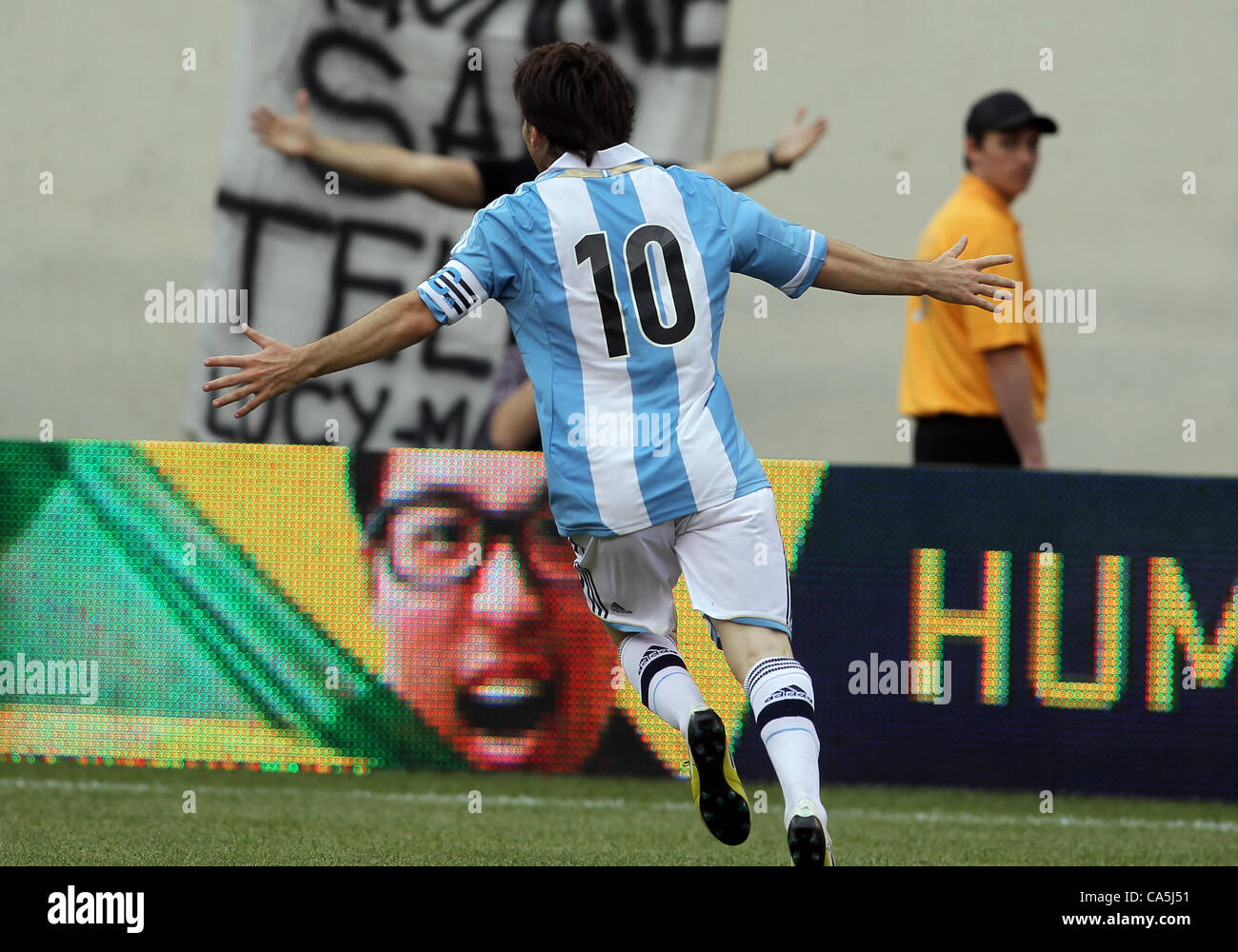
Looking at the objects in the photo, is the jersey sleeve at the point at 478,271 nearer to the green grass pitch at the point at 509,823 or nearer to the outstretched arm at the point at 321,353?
the outstretched arm at the point at 321,353

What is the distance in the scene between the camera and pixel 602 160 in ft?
12.9

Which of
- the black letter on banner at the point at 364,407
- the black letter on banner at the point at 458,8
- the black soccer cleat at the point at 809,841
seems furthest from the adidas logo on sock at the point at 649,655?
the black letter on banner at the point at 458,8

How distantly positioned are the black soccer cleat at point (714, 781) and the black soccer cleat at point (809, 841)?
0.24 m

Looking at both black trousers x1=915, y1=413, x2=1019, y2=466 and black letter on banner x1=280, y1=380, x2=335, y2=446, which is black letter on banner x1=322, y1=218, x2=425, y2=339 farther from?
black trousers x1=915, y1=413, x2=1019, y2=466

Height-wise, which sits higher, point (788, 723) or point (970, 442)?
point (970, 442)

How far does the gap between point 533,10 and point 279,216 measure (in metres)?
1.91

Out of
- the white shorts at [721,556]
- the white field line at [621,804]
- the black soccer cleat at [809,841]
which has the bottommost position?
the white field line at [621,804]

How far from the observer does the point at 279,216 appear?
33.6ft

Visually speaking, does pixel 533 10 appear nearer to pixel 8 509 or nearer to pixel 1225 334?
pixel 1225 334

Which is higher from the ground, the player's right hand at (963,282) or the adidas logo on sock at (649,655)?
the player's right hand at (963,282)

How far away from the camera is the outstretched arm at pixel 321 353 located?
12.0ft

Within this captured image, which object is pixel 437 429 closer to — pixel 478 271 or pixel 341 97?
pixel 341 97

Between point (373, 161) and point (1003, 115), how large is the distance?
2479 millimetres

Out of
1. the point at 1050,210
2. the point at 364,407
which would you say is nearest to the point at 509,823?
the point at 364,407
